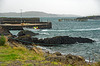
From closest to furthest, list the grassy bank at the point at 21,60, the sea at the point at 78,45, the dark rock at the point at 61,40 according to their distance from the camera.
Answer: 1. the grassy bank at the point at 21,60
2. the sea at the point at 78,45
3. the dark rock at the point at 61,40

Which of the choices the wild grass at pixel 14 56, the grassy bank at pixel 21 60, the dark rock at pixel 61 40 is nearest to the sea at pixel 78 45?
the dark rock at pixel 61 40

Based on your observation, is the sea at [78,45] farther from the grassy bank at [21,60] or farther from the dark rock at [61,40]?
the grassy bank at [21,60]

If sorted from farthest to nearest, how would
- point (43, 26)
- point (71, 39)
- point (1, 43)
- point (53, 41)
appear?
point (43, 26), point (71, 39), point (53, 41), point (1, 43)

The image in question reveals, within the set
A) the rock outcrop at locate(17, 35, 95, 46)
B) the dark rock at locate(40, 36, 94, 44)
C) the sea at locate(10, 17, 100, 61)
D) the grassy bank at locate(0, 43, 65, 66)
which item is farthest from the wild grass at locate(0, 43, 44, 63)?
the dark rock at locate(40, 36, 94, 44)

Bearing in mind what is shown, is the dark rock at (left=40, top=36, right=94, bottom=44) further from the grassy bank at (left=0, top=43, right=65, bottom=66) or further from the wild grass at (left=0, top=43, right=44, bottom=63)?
the grassy bank at (left=0, top=43, right=65, bottom=66)

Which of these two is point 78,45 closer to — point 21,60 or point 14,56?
point 14,56

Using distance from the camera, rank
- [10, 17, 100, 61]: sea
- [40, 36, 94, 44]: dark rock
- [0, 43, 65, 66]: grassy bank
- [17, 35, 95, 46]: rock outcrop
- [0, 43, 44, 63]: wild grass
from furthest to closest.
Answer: [40, 36, 94, 44]: dark rock, [17, 35, 95, 46]: rock outcrop, [10, 17, 100, 61]: sea, [0, 43, 44, 63]: wild grass, [0, 43, 65, 66]: grassy bank

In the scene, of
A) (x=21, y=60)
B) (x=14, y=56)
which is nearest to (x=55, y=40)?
(x=14, y=56)

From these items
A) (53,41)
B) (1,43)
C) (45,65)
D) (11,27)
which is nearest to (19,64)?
(45,65)

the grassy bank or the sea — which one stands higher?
the grassy bank

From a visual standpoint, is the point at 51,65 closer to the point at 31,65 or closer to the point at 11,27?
the point at 31,65

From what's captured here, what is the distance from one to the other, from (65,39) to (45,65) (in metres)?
19.3

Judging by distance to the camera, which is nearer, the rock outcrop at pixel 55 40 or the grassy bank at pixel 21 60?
the grassy bank at pixel 21 60

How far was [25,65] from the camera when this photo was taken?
6910mm
